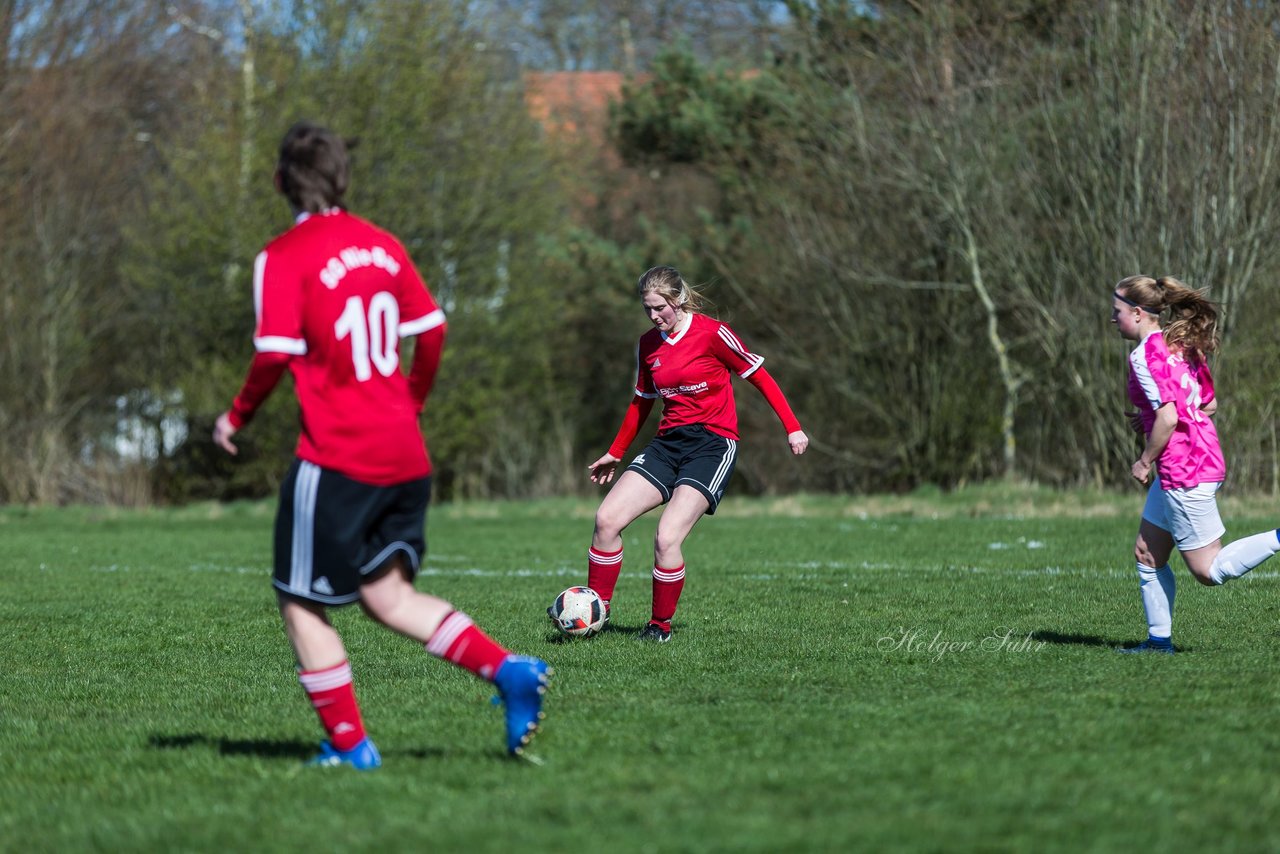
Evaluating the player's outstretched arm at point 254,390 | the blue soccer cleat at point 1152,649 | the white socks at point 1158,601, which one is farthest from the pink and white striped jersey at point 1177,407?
the player's outstretched arm at point 254,390

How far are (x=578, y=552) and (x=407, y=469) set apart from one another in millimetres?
9019

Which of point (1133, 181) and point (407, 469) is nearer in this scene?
point (407, 469)

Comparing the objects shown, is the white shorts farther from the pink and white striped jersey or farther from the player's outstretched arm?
the player's outstretched arm

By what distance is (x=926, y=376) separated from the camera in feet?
70.9

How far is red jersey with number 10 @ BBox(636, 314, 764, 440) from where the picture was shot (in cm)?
796

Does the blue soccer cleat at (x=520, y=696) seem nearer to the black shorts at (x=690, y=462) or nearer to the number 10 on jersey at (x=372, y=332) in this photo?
the number 10 on jersey at (x=372, y=332)

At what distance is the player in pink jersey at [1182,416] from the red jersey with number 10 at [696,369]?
2029mm

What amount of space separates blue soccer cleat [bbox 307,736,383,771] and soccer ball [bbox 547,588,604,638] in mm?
2873

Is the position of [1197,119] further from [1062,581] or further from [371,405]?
[371,405]

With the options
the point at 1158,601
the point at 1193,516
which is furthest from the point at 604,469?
the point at 1193,516

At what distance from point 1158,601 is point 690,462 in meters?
2.40

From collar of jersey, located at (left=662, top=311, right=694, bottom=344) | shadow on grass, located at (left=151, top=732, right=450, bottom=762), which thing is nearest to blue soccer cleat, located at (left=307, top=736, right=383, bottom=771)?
shadow on grass, located at (left=151, top=732, right=450, bottom=762)

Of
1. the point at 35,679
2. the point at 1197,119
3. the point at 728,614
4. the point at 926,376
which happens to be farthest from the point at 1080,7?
the point at 35,679

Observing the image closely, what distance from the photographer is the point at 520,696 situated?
465 cm
